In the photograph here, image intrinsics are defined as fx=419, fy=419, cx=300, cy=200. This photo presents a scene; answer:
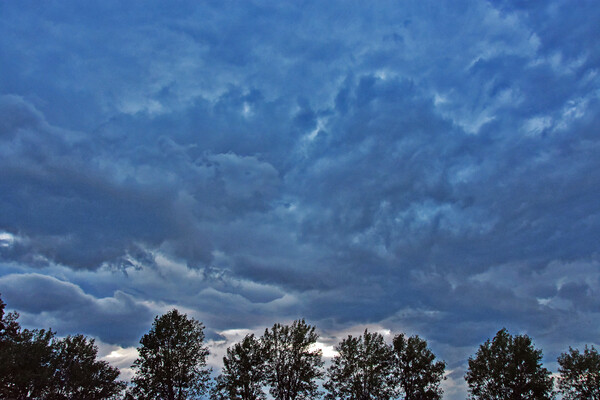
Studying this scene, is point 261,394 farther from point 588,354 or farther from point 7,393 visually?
point 588,354

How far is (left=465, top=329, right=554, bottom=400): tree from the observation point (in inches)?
3364

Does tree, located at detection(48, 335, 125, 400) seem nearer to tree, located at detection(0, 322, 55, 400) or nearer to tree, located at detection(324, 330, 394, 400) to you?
tree, located at detection(0, 322, 55, 400)

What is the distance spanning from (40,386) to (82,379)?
7.49m

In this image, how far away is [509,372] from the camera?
87938 mm

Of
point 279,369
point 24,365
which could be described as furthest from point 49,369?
point 279,369

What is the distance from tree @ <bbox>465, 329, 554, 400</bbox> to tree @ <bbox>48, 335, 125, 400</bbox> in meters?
78.1

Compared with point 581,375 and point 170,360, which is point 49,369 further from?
point 581,375

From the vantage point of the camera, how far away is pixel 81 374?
279 feet

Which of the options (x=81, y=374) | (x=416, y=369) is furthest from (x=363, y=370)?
(x=81, y=374)

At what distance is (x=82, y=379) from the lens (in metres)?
84.9

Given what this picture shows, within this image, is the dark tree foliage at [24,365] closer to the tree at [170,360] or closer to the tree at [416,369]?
the tree at [170,360]

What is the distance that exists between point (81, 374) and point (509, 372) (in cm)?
8844

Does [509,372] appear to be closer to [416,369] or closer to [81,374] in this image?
[416,369]

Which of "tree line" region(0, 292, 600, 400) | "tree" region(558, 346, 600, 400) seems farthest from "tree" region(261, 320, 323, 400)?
"tree" region(558, 346, 600, 400)
